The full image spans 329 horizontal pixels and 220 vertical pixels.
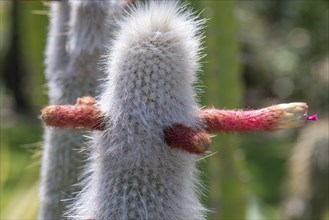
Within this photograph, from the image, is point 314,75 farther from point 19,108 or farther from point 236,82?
point 236,82

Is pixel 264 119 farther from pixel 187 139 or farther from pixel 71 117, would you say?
pixel 71 117

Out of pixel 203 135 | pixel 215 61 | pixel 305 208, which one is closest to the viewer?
pixel 203 135

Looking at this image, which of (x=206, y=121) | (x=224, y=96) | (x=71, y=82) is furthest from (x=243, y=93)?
(x=206, y=121)

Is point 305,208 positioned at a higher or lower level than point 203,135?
higher

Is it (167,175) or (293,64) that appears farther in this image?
(293,64)

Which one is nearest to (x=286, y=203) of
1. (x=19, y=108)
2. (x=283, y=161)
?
(x=283, y=161)

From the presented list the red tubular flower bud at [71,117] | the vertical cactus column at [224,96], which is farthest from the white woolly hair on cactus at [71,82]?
the vertical cactus column at [224,96]

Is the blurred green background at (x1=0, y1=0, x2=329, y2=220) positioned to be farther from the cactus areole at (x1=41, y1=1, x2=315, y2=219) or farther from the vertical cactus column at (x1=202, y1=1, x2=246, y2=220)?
the cactus areole at (x1=41, y1=1, x2=315, y2=219)
